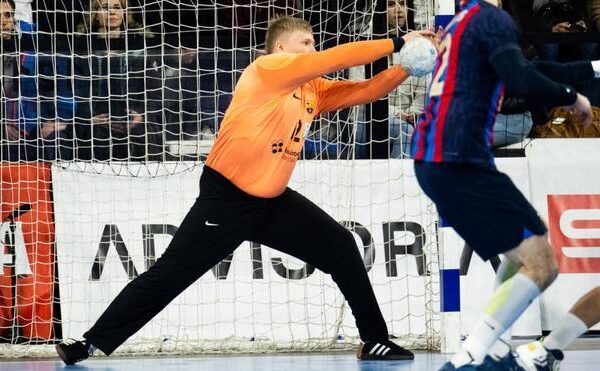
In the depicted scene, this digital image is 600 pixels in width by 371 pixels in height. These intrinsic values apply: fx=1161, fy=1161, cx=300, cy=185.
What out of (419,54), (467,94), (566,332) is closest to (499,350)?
(566,332)

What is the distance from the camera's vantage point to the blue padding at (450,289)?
7312 millimetres

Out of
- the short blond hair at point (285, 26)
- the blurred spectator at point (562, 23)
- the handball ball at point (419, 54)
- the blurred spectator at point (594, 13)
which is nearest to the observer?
the handball ball at point (419, 54)

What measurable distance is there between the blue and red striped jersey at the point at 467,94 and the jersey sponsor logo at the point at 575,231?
158 inches

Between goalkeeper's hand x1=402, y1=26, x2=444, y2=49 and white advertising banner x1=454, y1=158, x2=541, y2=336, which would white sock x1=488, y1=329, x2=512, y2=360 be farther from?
white advertising banner x1=454, y1=158, x2=541, y2=336

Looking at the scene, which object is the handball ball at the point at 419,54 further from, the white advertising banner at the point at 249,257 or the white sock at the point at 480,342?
the white advertising banner at the point at 249,257

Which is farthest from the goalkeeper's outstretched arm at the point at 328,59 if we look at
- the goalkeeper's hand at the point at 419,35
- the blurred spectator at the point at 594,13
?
the blurred spectator at the point at 594,13

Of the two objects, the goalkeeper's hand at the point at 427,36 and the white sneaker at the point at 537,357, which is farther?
the goalkeeper's hand at the point at 427,36

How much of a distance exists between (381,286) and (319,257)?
1744 millimetres

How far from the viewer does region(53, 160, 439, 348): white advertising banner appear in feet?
27.9

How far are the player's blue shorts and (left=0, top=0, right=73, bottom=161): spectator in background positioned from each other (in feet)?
15.3

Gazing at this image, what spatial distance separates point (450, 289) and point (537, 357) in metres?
2.15

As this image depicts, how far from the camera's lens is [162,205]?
28.2 ft

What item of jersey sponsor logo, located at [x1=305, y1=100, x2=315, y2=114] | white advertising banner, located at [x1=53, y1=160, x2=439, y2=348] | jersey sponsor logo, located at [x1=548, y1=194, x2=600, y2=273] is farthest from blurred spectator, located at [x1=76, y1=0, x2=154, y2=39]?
jersey sponsor logo, located at [x1=548, y1=194, x2=600, y2=273]

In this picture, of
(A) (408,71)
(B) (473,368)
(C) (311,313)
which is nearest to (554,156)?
(C) (311,313)
